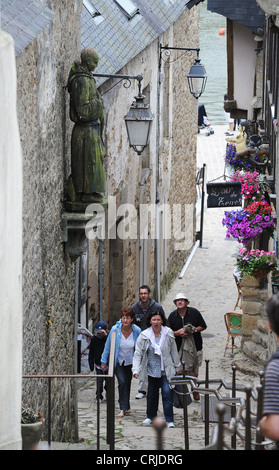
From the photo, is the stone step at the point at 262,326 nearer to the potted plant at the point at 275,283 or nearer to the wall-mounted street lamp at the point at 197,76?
the potted plant at the point at 275,283

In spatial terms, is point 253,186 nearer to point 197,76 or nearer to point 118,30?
point 197,76

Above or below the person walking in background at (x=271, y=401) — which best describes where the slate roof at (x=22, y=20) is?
above

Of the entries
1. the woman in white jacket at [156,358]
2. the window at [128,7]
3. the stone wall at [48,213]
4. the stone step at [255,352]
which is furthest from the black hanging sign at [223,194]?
the window at [128,7]

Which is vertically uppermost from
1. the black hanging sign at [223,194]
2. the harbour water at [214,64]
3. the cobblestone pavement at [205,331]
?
the harbour water at [214,64]

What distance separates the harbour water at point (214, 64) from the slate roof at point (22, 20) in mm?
32244

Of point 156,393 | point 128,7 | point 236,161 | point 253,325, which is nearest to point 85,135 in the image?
point 156,393

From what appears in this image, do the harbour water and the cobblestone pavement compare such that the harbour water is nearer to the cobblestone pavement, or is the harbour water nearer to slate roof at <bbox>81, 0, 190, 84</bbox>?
the cobblestone pavement

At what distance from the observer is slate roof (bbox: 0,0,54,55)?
7.12 metres

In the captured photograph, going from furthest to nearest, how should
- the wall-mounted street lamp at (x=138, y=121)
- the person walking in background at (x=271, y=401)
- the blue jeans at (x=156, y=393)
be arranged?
1. the wall-mounted street lamp at (x=138, y=121)
2. the blue jeans at (x=156, y=393)
3. the person walking in background at (x=271, y=401)

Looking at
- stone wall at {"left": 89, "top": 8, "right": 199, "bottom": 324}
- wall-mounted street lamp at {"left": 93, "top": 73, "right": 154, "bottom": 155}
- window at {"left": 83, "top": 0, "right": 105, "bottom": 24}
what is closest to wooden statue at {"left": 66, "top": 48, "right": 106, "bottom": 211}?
wall-mounted street lamp at {"left": 93, "top": 73, "right": 154, "bottom": 155}

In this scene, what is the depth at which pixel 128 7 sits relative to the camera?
1534cm

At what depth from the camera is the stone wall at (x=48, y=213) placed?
782 cm
